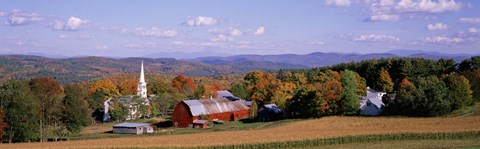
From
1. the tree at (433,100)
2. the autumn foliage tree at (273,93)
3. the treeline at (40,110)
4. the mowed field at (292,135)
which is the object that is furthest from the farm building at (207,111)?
the tree at (433,100)

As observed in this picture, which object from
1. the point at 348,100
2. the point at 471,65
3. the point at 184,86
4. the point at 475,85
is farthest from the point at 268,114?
the point at 184,86

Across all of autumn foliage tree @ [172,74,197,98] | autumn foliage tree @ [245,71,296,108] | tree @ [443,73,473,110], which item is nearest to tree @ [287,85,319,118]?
autumn foliage tree @ [245,71,296,108]

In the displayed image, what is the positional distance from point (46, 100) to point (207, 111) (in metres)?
25.4

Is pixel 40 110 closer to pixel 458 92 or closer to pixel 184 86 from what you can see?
pixel 458 92

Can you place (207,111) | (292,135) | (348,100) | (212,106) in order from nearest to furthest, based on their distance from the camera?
1. (292,135)
2. (348,100)
3. (207,111)
4. (212,106)

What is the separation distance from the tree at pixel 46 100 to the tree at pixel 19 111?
83.1 inches

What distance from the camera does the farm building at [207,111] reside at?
250ft

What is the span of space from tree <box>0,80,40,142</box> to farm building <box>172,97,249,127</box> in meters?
23.0

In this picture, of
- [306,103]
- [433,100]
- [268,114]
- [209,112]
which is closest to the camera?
[433,100]

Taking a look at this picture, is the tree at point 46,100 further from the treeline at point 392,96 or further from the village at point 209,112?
the treeline at point 392,96

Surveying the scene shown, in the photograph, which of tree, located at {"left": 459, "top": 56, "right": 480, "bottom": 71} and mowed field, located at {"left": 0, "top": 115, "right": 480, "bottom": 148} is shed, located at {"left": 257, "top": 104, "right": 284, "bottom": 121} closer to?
mowed field, located at {"left": 0, "top": 115, "right": 480, "bottom": 148}

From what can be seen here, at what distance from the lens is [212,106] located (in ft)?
267

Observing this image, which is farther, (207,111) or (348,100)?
(207,111)

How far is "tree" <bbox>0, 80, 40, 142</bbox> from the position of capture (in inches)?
2234
